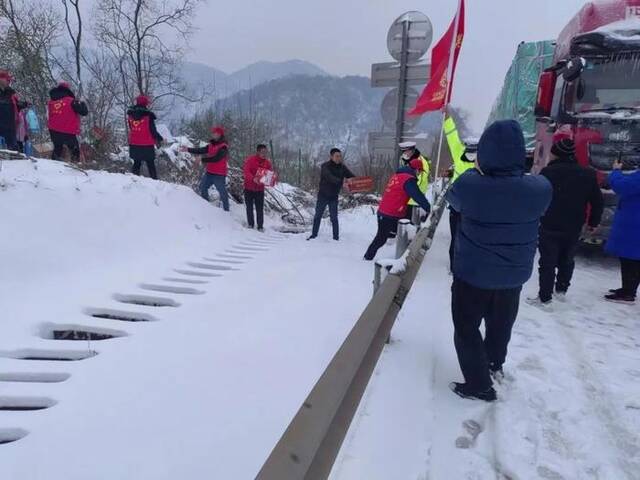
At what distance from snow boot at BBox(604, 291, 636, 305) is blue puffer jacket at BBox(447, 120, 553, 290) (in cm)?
278

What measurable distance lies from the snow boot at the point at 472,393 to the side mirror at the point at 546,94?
6.05 meters

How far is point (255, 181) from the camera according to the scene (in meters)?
8.36

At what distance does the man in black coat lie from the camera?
4.32 m

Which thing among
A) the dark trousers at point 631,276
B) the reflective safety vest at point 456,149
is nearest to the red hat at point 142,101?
the reflective safety vest at point 456,149

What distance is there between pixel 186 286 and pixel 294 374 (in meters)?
2.21

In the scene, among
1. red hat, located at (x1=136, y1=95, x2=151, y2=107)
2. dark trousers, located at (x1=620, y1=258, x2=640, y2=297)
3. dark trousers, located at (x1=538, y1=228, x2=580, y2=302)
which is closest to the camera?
dark trousers, located at (x1=538, y1=228, x2=580, y2=302)

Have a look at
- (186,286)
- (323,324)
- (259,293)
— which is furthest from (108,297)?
(323,324)

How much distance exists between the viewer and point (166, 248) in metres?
5.95

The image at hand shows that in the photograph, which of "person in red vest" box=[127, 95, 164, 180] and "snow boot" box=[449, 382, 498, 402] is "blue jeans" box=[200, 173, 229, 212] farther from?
"snow boot" box=[449, 382, 498, 402]

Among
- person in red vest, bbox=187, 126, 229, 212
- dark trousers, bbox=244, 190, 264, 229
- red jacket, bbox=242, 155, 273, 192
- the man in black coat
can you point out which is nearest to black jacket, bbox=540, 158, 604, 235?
the man in black coat

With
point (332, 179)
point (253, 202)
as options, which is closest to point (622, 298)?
point (332, 179)

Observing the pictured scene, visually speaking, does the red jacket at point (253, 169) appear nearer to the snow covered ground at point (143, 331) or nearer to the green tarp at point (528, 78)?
the snow covered ground at point (143, 331)

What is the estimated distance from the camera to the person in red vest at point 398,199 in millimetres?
5711

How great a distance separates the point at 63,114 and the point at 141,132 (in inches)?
50.5
